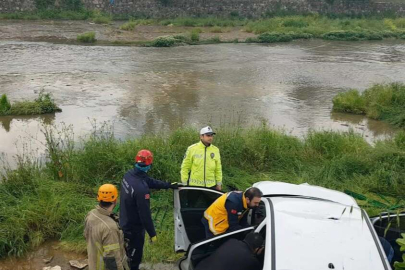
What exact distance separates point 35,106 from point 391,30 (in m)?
37.7

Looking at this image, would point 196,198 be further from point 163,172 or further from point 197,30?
point 197,30

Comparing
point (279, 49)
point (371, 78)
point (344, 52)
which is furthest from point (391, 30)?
point (371, 78)

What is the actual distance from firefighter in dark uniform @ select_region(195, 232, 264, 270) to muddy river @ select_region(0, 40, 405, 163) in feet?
20.3

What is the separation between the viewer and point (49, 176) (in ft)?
24.3

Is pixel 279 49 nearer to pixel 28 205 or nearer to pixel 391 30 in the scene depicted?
pixel 391 30

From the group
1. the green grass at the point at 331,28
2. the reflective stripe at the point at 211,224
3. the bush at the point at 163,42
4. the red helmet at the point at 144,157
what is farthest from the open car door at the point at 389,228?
the green grass at the point at 331,28

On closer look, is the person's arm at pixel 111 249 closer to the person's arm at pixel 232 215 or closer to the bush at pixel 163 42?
the person's arm at pixel 232 215

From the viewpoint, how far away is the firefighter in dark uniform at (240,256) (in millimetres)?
3920

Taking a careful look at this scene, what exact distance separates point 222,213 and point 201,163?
1.60 meters

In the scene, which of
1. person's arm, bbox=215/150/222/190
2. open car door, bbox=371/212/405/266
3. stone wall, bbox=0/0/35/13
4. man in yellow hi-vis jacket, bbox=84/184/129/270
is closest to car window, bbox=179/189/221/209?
person's arm, bbox=215/150/222/190

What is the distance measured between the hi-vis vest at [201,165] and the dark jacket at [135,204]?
4.60 ft

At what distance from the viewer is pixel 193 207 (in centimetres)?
548

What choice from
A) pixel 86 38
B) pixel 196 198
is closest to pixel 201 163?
pixel 196 198

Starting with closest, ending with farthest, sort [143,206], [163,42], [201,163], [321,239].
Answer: [321,239], [143,206], [201,163], [163,42]
